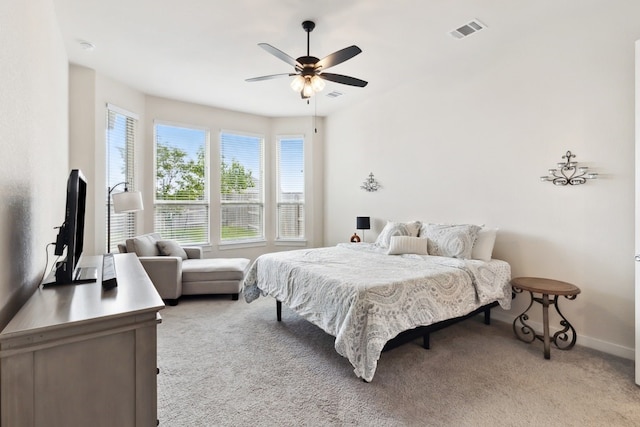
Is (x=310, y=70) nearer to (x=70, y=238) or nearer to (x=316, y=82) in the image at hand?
(x=316, y=82)

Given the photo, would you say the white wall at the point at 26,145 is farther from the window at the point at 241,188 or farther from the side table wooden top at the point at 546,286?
the side table wooden top at the point at 546,286

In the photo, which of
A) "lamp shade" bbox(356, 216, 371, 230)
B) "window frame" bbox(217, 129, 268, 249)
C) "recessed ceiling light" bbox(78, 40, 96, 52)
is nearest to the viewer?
"recessed ceiling light" bbox(78, 40, 96, 52)

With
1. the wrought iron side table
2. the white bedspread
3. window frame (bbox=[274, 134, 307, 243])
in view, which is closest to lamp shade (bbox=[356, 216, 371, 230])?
the white bedspread

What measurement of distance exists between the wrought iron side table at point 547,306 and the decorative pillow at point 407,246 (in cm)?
99

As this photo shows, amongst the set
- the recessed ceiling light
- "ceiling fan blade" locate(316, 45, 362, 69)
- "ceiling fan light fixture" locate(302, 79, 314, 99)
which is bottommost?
"ceiling fan light fixture" locate(302, 79, 314, 99)

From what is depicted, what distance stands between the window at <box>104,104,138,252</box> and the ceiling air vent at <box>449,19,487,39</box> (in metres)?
4.49

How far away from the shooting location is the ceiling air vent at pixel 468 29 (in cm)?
294

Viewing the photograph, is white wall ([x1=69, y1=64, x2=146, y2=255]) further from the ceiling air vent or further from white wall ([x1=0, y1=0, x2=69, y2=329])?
the ceiling air vent

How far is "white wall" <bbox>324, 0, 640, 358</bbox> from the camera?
265 cm

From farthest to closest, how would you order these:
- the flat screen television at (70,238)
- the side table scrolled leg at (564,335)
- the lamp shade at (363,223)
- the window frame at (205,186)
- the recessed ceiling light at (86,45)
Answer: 1. the window frame at (205,186)
2. the lamp shade at (363,223)
3. the recessed ceiling light at (86,45)
4. the side table scrolled leg at (564,335)
5. the flat screen television at (70,238)

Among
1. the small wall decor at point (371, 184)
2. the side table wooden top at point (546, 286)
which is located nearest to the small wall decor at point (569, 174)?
the side table wooden top at point (546, 286)

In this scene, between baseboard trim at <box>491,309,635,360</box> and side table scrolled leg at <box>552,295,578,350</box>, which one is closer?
baseboard trim at <box>491,309,635,360</box>

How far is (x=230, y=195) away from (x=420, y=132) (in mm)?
3559

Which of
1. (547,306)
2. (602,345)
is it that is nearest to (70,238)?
(547,306)
